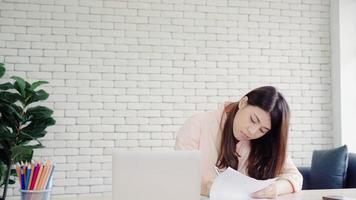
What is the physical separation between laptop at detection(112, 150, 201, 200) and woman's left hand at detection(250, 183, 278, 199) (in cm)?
57

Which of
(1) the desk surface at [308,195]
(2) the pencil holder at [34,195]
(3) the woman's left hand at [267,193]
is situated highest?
(2) the pencil holder at [34,195]

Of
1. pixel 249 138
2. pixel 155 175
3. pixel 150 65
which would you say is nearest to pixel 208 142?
pixel 249 138

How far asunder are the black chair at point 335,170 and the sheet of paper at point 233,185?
231 centimetres

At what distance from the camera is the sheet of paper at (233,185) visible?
1.67 m

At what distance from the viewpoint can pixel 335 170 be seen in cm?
384

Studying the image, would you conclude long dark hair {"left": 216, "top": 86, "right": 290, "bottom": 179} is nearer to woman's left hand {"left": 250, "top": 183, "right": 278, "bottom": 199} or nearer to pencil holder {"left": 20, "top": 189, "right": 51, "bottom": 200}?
woman's left hand {"left": 250, "top": 183, "right": 278, "bottom": 199}

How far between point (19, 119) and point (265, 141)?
2.15 m

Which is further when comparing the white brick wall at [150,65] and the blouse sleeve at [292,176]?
the white brick wall at [150,65]

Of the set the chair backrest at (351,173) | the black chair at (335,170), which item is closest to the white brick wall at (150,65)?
the black chair at (335,170)

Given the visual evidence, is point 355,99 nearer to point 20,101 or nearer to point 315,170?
point 315,170

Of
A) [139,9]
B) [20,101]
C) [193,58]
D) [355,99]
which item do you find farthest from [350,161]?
[20,101]

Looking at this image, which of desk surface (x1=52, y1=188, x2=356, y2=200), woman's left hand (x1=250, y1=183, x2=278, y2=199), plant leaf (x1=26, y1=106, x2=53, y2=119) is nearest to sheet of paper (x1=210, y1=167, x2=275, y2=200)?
woman's left hand (x1=250, y1=183, x2=278, y2=199)

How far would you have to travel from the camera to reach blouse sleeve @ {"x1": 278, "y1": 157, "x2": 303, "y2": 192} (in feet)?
7.06

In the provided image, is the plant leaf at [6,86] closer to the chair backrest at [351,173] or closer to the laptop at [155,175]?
the laptop at [155,175]
